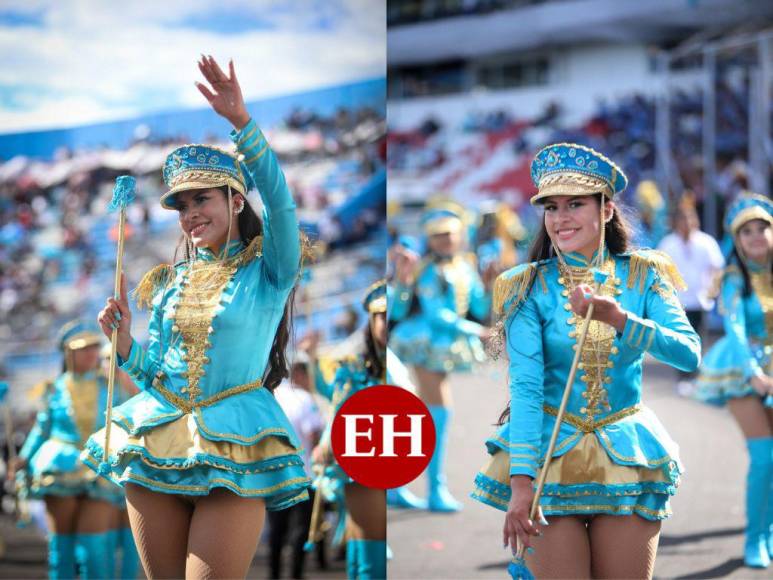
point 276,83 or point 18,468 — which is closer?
point 276,83

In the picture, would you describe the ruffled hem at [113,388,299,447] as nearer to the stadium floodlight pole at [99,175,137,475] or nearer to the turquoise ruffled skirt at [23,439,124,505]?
the stadium floodlight pole at [99,175,137,475]

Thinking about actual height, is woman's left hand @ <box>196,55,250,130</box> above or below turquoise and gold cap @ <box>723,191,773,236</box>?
above

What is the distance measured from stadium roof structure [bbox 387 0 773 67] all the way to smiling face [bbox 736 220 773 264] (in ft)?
47.3

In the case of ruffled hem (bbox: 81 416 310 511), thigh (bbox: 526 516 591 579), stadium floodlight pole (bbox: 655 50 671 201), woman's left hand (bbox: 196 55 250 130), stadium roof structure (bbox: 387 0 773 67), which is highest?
stadium roof structure (bbox: 387 0 773 67)

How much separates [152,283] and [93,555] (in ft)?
6.36

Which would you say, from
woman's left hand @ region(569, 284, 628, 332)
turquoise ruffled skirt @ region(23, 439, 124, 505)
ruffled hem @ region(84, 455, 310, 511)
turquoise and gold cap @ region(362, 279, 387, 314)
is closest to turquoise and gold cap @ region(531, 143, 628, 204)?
woman's left hand @ region(569, 284, 628, 332)

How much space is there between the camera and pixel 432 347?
691cm

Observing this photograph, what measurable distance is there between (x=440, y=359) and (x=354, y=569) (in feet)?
8.74

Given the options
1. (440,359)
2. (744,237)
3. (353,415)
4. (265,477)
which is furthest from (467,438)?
(265,477)

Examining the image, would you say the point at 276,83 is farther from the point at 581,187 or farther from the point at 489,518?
the point at 489,518

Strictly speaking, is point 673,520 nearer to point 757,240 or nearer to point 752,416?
point 752,416

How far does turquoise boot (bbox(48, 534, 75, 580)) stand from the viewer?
15.8 ft

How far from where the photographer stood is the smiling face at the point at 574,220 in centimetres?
311

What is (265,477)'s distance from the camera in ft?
10.4
